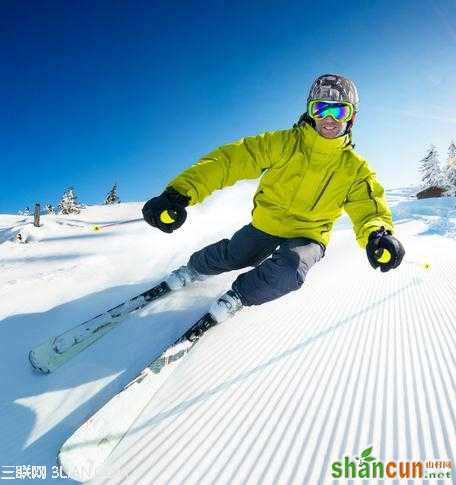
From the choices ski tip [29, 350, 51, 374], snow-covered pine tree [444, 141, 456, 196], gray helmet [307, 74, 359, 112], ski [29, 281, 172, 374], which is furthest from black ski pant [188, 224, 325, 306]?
snow-covered pine tree [444, 141, 456, 196]

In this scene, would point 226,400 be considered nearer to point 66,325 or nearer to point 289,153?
point 66,325

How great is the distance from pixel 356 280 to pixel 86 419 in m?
3.31

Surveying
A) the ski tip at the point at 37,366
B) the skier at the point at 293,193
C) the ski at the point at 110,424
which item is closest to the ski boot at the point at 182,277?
the skier at the point at 293,193

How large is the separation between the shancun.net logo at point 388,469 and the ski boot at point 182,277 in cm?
239

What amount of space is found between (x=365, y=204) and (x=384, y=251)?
0.65m

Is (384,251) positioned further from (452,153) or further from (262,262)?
(452,153)

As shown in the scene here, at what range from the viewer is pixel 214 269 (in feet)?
11.6

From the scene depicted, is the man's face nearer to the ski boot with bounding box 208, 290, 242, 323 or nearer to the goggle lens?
the goggle lens

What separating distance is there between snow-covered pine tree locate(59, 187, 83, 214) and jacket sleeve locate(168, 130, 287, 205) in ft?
158

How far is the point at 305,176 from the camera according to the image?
3199 millimetres

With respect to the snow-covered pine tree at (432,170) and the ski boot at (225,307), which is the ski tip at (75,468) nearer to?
the ski boot at (225,307)

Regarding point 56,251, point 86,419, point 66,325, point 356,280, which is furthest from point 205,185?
point 56,251

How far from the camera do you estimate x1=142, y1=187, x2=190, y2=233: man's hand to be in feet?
8.65

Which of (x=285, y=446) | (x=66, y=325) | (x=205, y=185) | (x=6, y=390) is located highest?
(x=205, y=185)
